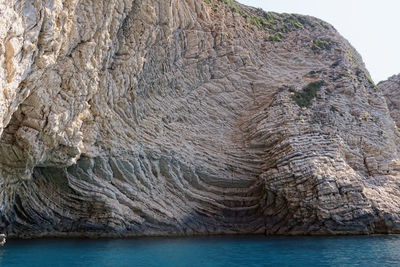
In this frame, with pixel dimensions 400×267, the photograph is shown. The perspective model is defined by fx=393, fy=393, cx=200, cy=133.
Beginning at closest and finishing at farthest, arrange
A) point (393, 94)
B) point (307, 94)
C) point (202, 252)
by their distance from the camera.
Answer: point (202, 252) < point (307, 94) < point (393, 94)

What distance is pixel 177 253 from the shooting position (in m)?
15.8

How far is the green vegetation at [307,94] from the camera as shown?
1158 inches

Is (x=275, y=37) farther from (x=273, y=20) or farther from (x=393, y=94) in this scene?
(x=393, y=94)

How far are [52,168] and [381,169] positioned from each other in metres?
21.1

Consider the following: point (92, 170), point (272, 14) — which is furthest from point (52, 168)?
point (272, 14)

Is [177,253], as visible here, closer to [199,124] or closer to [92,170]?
[92,170]

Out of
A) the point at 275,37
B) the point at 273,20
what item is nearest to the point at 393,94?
the point at 273,20

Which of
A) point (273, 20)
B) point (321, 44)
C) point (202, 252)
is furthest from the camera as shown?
point (273, 20)

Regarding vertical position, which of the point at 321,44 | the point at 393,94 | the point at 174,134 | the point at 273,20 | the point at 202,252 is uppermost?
the point at 273,20

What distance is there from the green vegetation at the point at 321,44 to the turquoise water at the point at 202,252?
2219 centimetres

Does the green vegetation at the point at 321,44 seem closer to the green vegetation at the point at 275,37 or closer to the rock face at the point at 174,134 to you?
the green vegetation at the point at 275,37

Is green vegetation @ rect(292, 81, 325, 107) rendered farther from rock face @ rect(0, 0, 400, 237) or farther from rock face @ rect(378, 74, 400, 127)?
rock face @ rect(378, 74, 400, 127)

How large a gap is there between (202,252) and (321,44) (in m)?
28.3

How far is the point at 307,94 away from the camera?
3050 centimetres
